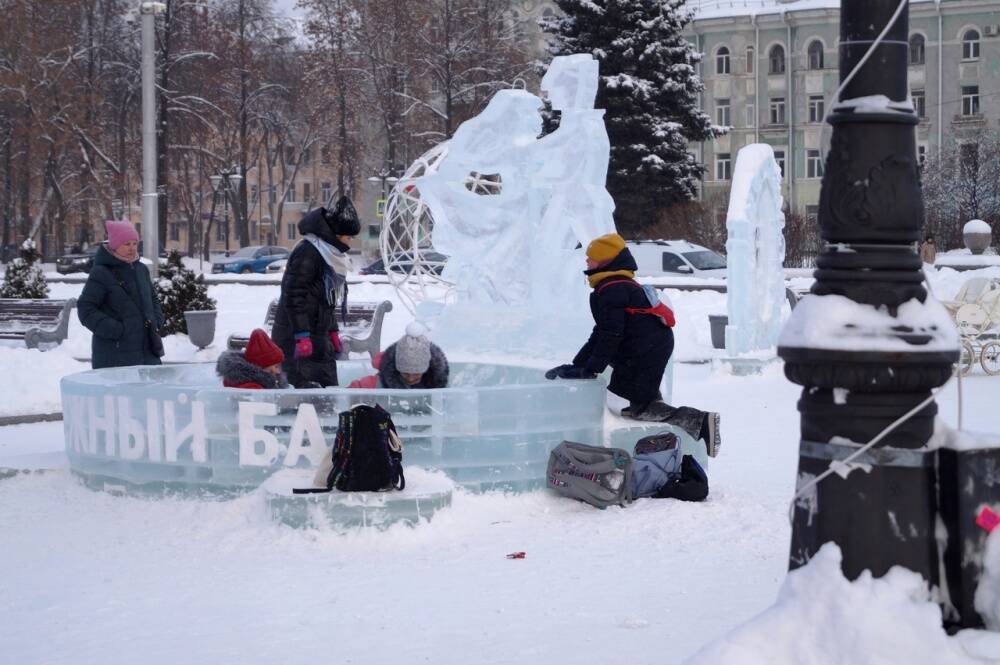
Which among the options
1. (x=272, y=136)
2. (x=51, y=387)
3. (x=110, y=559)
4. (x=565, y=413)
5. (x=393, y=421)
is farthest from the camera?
(x=272, y=136)

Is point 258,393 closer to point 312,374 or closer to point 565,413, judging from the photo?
point 312,374

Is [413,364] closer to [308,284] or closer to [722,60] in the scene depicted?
[308,284]

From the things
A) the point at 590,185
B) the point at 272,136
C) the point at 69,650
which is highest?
the point at 272,136

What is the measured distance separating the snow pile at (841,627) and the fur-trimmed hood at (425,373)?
455 cm

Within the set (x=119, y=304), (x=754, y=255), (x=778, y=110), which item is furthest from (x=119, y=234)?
(x=778, y=110)

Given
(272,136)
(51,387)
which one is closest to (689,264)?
(51,387)

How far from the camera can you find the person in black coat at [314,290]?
334 inches

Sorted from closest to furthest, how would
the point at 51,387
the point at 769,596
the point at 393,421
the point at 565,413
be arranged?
the point at 769,596 → the point at 393,421 → the point at 565,413 → the point at 51,387

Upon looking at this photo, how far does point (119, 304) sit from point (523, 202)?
21.3 feet

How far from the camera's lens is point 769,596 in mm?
6051

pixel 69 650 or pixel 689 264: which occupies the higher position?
pixel 689 264

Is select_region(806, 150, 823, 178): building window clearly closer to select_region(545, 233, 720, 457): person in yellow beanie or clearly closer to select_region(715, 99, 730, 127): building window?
select_region(715, 99, 730, 127): building window

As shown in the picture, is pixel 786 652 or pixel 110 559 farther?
pixel 110 559

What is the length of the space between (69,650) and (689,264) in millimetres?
27662
